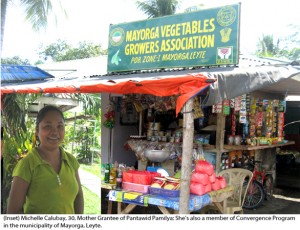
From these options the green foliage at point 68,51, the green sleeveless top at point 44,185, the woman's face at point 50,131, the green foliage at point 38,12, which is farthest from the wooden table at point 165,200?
the green foliage at point 68,51

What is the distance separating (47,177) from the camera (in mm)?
2484

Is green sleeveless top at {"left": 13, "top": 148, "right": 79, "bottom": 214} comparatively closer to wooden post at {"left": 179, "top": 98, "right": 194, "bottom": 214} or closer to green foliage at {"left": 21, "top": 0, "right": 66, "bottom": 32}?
wooden post at {"left": 179, "top": 98, "right": 194, "bottom": 214}

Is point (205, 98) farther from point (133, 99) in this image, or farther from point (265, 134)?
point (265, 134)

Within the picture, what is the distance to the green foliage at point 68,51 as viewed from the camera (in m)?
31.1

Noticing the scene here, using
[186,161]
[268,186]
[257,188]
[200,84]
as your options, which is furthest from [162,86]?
[268,186]

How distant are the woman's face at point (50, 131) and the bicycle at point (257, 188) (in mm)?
4683

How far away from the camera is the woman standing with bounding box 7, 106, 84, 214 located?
7.91 ft

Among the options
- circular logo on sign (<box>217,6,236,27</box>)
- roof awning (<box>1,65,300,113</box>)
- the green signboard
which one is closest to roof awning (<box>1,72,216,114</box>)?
roof awning (<box>1,65,300,113</box>)

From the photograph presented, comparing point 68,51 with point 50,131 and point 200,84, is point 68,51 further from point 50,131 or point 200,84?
point 50,131

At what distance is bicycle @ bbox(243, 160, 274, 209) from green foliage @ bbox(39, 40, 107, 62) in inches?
994

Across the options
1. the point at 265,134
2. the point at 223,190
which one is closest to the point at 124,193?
the point at 223,190

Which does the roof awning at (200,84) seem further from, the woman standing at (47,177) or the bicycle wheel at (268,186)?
the bicycle wheel at (268,186)

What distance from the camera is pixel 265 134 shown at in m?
7.30

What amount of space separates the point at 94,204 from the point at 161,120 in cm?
222
